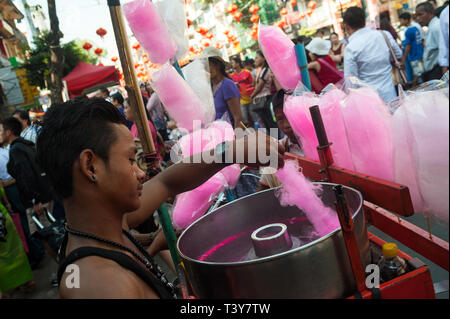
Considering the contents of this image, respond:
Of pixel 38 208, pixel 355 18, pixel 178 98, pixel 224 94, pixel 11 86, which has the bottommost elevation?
pixel 38 208

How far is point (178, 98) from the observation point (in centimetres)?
208

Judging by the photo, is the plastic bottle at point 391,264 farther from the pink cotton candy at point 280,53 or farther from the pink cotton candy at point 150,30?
the pink cotton candy at point 150,30

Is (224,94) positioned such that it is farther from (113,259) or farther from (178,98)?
(113,259)

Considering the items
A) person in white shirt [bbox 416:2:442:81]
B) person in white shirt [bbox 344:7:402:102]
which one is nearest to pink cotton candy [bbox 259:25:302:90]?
person in white shirt [bbox 344:7:402:102]

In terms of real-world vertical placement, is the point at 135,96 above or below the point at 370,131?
above

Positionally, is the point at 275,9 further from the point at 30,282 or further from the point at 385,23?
the point at 30,282

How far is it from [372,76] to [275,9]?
1204 inches

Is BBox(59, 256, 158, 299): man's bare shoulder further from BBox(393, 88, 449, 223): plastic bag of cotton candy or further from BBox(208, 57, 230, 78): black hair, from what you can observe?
BBox(208, 57, 230, 78): black hair

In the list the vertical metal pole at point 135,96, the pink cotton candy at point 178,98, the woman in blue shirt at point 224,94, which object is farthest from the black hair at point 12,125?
the vertical metal pole at point 135,96

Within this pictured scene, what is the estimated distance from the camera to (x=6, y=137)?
3.93 metres

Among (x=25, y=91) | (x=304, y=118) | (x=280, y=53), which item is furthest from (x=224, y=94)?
(x=25, y=91)

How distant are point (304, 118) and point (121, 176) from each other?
2.51 ft

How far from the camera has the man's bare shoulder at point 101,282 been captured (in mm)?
717

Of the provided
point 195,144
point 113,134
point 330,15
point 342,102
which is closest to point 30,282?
point 195,144
